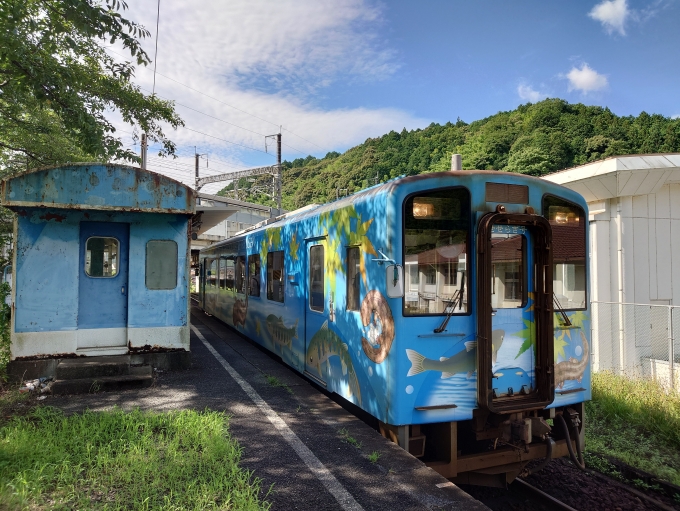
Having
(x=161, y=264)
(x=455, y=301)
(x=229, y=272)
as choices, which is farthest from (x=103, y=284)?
(x=455, y=301)

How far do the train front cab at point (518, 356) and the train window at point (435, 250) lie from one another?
38 millimetres

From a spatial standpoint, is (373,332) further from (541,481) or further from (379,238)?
(541,481)

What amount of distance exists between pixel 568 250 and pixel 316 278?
3147mm

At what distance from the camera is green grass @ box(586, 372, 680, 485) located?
19.6ft

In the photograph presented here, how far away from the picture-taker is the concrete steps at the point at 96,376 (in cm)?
629

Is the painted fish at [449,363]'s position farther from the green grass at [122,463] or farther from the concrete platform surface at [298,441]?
the green grass at [122,463]

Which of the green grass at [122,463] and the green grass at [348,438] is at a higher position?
the green grass at [122,463]

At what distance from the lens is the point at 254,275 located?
32.6 ft

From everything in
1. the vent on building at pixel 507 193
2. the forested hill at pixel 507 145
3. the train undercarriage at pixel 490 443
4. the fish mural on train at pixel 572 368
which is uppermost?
the forested hill at pixel 507 145

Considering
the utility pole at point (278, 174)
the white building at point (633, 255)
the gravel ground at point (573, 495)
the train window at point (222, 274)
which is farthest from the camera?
the utility pole at point (278, 174)

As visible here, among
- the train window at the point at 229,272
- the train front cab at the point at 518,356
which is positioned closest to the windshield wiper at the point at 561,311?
the train front cab at the point at 518,356

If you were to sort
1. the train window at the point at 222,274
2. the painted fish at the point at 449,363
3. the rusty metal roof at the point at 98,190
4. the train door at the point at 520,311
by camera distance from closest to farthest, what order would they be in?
1. the painted fish at the point at 449,363
2. the train door at the point at 520,311
3. the rusty metal roof at the point at 98,190
4. the train window at the point at 222,274

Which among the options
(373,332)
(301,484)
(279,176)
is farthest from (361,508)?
(279,176)

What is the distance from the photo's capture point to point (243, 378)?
7.25m
